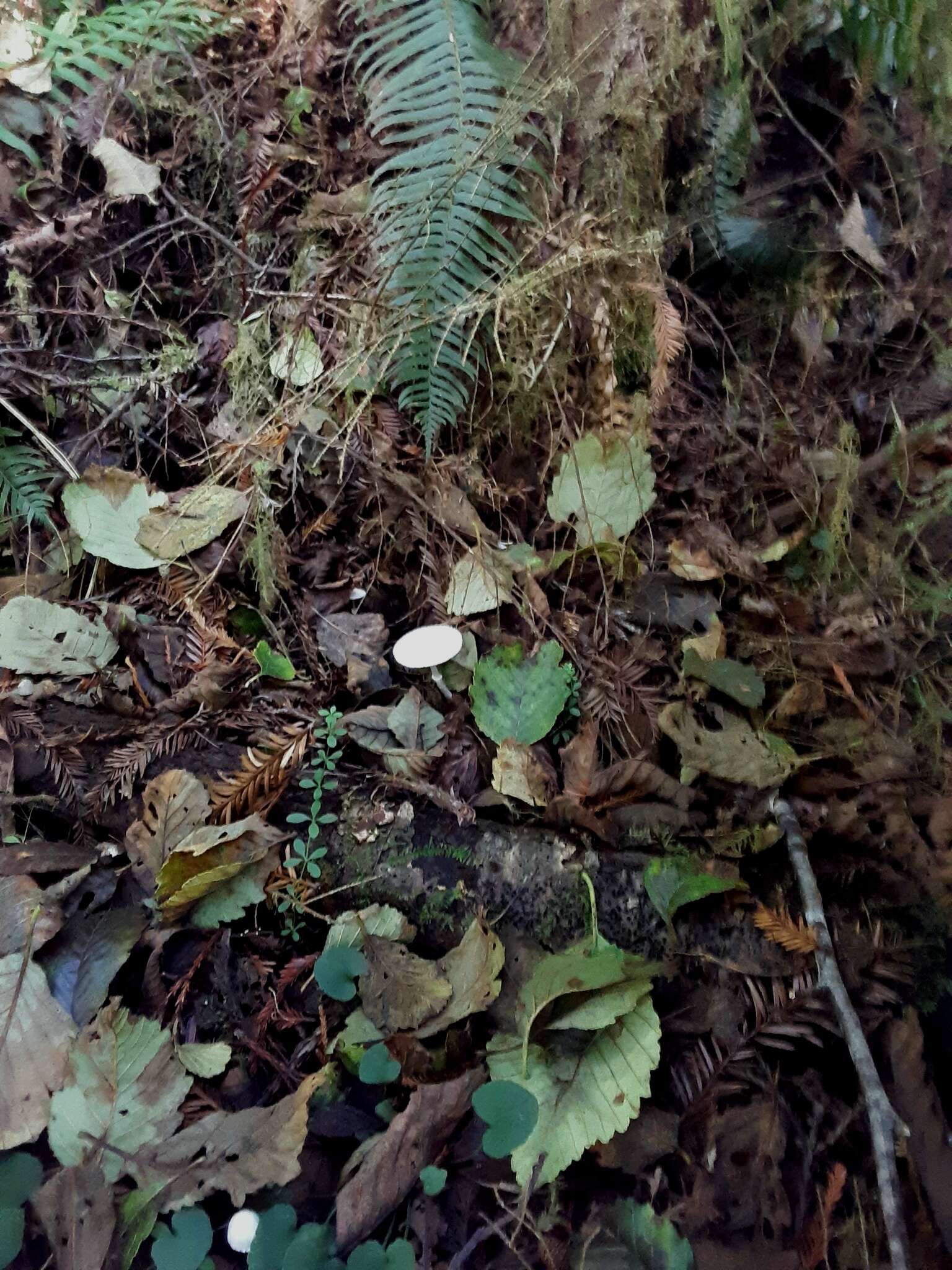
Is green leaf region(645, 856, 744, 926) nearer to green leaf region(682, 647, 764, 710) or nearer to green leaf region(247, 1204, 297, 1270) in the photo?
green leaf region(682, 647, 764, 710)

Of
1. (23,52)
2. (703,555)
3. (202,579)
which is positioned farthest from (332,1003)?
(23,52)

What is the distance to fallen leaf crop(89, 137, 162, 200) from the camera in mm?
2125

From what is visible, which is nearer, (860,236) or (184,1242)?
(184,1242)

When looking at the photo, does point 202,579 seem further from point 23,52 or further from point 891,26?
point 891,26

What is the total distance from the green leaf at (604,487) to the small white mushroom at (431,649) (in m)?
0.44

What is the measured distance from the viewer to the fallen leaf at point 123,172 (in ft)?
6.97

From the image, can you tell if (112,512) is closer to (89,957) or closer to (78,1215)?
(89,957)

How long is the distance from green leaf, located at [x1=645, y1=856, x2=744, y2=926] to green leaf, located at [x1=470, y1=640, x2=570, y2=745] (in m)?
0.36

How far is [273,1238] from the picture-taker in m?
1.08

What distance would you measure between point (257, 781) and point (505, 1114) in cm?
76

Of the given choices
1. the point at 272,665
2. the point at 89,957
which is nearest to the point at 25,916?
the point at 89,957

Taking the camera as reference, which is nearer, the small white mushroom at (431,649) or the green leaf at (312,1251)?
the green leaf at (312,1251)

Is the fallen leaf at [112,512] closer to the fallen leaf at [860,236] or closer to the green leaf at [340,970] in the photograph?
the green leaf at [340,970]

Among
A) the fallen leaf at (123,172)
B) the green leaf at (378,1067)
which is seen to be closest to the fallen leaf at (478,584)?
the green leaf at (378,1067)
